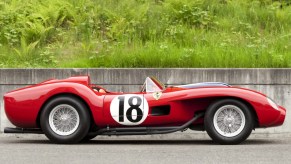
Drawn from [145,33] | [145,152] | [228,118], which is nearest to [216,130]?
[228,118]

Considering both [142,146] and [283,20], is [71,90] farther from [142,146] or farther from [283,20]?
[283,20]

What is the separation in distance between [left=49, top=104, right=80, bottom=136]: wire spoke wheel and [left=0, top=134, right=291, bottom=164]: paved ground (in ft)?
0.86

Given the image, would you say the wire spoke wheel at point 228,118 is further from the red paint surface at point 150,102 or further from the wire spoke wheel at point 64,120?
the wire spoke wheel at point 64,120

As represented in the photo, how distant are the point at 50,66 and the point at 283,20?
16.6ft

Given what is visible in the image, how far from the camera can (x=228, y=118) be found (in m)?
9.94

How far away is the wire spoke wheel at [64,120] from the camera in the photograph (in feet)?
33.3

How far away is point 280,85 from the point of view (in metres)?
12.0

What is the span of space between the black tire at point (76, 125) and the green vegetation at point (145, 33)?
299 cm

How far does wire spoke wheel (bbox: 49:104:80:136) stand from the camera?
1015 cm

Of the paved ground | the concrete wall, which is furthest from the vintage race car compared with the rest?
the concrete wall

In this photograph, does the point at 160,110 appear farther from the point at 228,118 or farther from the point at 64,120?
the point at 64,120

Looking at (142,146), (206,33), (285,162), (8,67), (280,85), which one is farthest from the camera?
(206,33)

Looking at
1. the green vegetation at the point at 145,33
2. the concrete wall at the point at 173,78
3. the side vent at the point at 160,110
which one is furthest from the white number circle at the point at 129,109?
the green vegetation at the point at 145,33

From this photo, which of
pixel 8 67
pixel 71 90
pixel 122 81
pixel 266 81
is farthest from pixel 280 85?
pixel 8 67
